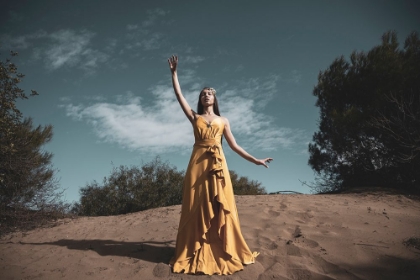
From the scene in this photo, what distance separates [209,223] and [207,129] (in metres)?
1.19

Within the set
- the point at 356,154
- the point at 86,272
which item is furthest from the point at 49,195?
the point at 356,154

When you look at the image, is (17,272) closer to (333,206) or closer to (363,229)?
(363,229)

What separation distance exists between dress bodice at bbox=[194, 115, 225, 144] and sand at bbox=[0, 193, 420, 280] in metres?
1.66

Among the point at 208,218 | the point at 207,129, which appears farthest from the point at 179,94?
the point at 208,218

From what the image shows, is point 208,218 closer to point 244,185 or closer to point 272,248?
point 272,248

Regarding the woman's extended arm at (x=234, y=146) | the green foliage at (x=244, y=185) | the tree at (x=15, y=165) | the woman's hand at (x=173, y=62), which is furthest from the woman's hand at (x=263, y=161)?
the green foliage at (x=244, y=185)

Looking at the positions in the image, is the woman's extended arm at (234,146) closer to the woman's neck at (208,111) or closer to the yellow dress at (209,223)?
the woman's neck at (208,111)

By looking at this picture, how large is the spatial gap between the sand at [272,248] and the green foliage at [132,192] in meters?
5.70

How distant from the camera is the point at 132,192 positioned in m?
11.4

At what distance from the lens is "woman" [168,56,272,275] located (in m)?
2.76

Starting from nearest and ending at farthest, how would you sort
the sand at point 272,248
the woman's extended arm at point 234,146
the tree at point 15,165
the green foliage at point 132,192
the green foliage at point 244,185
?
1. the sand at point 272,248
2. the woman's extended arm at point 234,146
3. the tree at point 15,165
4. the green foliage at point 132,192
5. the green foliage at point 244,185

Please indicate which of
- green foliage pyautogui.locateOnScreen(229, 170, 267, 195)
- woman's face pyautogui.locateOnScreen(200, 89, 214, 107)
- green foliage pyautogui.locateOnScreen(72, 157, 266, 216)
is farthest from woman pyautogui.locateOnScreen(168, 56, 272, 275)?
green foliage pyautogui.locateOnScreen(229, 170, 267, 195)

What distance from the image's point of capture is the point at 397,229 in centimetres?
371

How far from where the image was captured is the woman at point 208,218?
2762 mm
